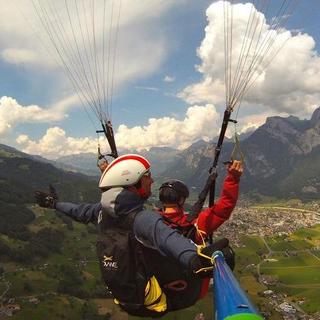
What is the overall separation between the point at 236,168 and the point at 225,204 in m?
0.86

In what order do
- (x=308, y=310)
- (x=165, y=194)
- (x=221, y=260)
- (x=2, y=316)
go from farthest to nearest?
(x=308, y=310), (x=2, y=316), (x=165, y=194), (x=221, y=260)

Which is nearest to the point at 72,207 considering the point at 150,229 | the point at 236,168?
the point at 236,168

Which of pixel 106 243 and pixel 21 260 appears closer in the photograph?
pixel 106 243

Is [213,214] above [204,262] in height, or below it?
above

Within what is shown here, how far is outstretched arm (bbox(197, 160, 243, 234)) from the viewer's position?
295 inches

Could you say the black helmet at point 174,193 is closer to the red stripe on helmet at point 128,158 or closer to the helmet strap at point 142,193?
the red stripe on helmet at point 128,158

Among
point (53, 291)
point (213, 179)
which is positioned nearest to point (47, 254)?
point (53, 291)

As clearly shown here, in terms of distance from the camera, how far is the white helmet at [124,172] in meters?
6.75

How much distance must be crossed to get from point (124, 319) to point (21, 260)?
68499 mm

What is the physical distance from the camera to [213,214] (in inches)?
321

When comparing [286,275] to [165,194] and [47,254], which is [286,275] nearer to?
[47,254]

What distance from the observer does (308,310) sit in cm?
13925

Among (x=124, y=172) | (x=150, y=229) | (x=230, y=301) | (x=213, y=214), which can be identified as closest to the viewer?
(x=230, y=301)

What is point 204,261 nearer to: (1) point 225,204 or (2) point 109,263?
(2) point 109,263
